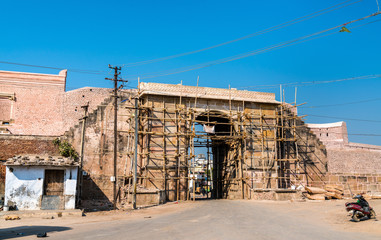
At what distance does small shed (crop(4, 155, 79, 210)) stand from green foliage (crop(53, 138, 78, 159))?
2783mm

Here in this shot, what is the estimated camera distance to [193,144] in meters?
23.0

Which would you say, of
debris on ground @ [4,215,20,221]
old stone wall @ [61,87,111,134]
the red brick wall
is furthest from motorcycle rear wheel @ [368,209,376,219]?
old stone wall @ [61,87,111,134]

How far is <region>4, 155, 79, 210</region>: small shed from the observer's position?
17609 mm

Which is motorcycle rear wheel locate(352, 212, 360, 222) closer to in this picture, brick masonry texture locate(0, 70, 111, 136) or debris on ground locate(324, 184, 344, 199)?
debris on ground locate(324, 184, 344, 199)

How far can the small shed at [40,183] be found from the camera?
17.6 m

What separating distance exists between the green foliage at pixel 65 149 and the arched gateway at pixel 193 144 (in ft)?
1.88

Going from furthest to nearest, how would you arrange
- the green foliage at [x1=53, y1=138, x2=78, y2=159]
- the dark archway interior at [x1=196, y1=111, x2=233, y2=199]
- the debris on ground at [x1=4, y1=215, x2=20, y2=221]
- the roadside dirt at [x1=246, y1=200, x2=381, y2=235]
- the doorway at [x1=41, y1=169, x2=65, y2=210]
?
1. the dark archway interior at [x1=196, y1=111, x2=233, y2=199]
2. the green foliage at [x1=53, y1=138, x2=78, y2=159]
3. the doorway at [x1=41, y1=169, x2=65, y2=210]
4. the debris on ground at [x1=4, y1=215, x2=20, y2=221]
5. the roadside dirt at [x1=246, y1=200, x2=381, y2=235]

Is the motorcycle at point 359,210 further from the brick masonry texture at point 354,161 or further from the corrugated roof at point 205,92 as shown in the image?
the brick masonry texture at point 354,161

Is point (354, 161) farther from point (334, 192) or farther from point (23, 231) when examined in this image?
point (23, 231)

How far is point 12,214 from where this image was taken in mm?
15953

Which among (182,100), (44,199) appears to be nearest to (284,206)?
(182,100)

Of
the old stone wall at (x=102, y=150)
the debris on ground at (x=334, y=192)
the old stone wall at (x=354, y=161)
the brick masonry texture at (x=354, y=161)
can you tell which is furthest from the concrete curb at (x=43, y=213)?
the old stone wall at (x=354, y=161)

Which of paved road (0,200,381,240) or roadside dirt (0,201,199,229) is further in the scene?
roadside dirt (0,201,199,229)

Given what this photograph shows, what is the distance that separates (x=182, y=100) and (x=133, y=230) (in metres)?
13.8
